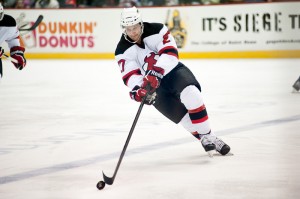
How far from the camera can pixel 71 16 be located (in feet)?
46.8

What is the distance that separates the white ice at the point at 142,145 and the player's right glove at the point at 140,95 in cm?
36

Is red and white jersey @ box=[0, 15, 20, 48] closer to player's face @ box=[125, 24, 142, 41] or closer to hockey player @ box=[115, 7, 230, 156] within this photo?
hockey player @ box=[115, 7, 230, 156]

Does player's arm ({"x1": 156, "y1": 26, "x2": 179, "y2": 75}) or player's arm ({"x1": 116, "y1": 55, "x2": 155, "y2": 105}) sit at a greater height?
player's arm ({"x1": 156, "y1": 26, "x2": 179, "y2": 75})

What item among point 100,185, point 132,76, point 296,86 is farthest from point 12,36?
point 100,185

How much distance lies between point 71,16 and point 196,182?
1090cm

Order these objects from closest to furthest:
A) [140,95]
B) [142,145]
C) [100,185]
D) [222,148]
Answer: [100,185] → [140,95] → [222,148] → [142,145]

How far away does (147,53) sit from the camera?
4.55 metres

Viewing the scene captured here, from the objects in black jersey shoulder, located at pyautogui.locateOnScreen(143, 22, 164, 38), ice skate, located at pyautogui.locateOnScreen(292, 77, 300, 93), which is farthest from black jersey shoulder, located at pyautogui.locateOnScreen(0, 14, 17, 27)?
ice skate, located at pyautogui.locateOnScreen(292, 77, 300, 93)

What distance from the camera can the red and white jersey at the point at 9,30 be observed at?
650 centimetres

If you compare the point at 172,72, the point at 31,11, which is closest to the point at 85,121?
the point at 172,72

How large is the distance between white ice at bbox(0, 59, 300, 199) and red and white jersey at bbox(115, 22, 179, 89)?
1.65ft

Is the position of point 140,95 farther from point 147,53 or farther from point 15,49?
point 15,49

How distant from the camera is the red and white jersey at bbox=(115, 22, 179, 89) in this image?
14.4ft

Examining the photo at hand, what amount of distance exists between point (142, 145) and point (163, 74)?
30.2 inches
